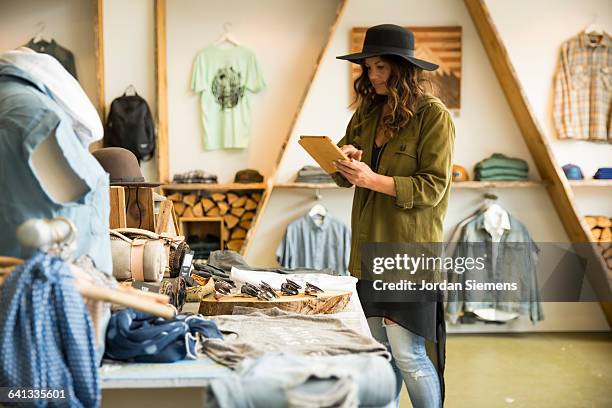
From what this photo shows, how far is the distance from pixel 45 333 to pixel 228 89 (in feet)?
15.1

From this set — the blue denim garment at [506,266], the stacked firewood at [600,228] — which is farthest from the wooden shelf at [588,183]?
the blue denim garment at [506,266]

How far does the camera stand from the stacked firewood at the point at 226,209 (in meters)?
5.89

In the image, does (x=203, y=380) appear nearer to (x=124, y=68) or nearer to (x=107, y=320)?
(x=107, y=320)

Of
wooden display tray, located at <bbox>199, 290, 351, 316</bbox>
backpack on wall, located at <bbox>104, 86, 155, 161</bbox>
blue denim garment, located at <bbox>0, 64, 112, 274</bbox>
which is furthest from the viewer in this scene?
backpack on wall, located at <bbox>104, 86, 155, 161</bbox>

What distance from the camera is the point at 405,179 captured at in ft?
9.04

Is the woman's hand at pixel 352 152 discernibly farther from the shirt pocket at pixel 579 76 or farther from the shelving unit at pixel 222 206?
the shirt pocket at pixel 579 76

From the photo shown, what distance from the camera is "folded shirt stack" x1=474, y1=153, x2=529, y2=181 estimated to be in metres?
5.80

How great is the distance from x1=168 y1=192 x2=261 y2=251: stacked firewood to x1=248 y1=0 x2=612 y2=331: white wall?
16 cm

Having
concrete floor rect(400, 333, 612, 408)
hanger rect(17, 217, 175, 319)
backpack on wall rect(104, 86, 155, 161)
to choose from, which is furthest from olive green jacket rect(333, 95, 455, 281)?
backpack on wall rect(104, 86, 155, 161)

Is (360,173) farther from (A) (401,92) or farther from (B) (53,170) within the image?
(B) (53,170)

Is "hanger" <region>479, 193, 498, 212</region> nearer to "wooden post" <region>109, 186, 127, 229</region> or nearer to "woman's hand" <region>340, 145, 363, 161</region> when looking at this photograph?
"woman's hand" <region>340, 145, 363, 161</region>

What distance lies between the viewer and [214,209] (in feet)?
19.5

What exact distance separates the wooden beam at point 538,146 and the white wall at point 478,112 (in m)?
0.09

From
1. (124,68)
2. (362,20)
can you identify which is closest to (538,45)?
(362,20)
